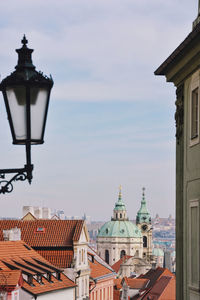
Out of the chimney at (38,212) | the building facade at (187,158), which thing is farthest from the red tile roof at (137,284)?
the building facade at (187,158)

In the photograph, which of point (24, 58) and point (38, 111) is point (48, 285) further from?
point (38, 111)

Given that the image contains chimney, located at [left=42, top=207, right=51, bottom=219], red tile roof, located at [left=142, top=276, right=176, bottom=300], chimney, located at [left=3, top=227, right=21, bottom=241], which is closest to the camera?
chimney, located at [left=3, top=227, right=21, bottom=241]

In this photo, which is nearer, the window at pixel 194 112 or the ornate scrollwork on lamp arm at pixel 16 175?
the ornate scrollwork on lamp arm at pixel 16 175

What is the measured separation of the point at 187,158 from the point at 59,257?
3086cm

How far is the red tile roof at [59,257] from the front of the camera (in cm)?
4481

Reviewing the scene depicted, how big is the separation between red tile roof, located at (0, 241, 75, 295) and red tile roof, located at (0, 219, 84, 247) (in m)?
2.83

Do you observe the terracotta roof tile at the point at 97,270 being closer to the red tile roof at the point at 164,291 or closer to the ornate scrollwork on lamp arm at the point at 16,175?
the red tile roof at the point at 164,291

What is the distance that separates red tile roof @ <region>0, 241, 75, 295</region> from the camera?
35.5m

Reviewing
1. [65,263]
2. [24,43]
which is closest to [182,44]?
[24,43]

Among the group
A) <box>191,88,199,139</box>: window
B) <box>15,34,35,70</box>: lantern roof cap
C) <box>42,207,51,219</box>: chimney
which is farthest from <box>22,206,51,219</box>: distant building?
<box>15,34,35,70</box>: lantern roof cap

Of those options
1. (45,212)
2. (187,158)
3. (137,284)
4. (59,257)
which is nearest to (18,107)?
(187,158)

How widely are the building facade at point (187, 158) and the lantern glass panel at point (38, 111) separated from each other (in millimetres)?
7919

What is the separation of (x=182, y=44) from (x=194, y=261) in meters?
3.64

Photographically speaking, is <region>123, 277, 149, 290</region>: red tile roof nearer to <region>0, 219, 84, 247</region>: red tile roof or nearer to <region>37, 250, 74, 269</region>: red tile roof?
<region>0, 219, 84, 247</region>: red tile roof
